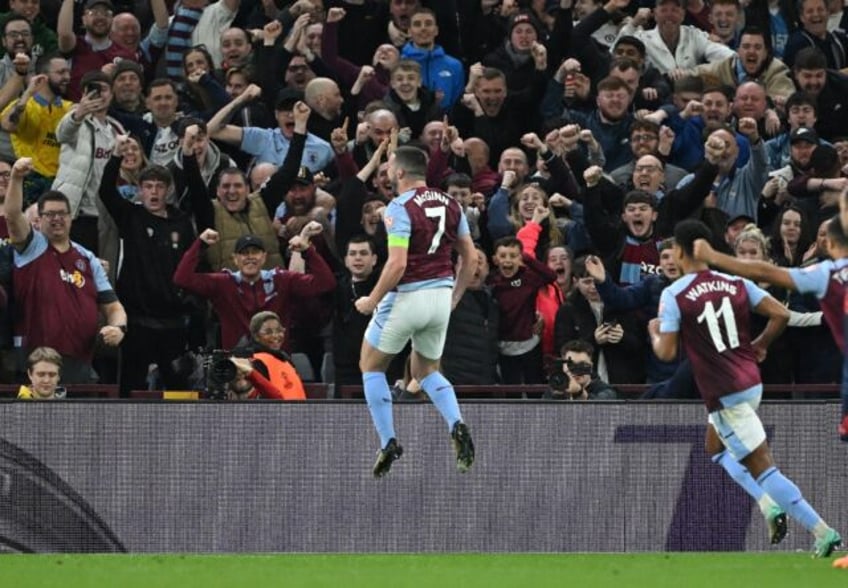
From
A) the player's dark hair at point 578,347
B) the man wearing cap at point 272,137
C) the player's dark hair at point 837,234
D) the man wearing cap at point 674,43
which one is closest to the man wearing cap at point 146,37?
the man wearing cap at point 272,137

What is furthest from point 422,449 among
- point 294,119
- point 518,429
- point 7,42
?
point 7,42

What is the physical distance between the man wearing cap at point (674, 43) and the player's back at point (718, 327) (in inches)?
292

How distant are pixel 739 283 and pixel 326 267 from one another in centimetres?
472

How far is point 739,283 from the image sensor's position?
12812mm

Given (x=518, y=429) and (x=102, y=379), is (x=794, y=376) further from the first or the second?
(x=102, y=379)

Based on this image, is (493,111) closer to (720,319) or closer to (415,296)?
(415,296)

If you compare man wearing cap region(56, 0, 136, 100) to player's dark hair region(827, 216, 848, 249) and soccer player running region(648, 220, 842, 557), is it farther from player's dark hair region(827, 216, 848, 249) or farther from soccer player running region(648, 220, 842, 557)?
player's dark hair region(827, 216, 848, 249)

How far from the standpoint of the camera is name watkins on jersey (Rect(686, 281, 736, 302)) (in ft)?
41.5

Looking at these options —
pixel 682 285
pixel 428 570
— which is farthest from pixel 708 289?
pixel 428 570

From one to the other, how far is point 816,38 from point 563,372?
6690 mm

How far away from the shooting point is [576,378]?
15320 mm

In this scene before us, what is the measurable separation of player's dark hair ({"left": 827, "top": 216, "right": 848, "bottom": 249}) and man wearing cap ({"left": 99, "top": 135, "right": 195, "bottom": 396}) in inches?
249

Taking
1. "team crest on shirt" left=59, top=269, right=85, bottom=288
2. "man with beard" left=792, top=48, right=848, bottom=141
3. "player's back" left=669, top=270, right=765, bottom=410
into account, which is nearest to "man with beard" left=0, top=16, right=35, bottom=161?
"team crest on shirt" left=59, top=269, right=85, bottom=288

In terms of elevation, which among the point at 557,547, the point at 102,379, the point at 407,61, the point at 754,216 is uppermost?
the point at 407,61
